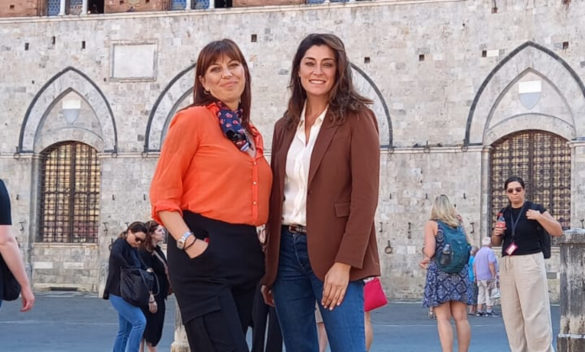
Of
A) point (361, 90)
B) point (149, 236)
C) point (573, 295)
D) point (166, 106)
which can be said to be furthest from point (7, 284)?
point (166, 106)

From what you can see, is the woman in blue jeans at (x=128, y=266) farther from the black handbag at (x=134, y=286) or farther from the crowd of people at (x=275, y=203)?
the crowd of people at (x=275, y=203)

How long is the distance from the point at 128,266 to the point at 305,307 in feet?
17.2

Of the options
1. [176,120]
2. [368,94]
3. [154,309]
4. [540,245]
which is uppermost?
[368,94]

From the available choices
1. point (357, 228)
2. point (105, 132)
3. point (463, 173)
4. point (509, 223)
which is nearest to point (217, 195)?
point (357, 228)

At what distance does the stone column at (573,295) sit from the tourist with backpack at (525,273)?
74 centimetres

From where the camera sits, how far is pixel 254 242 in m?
4.31

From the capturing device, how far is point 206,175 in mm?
4273

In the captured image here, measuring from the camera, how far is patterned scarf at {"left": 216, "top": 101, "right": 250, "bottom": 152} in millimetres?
4320

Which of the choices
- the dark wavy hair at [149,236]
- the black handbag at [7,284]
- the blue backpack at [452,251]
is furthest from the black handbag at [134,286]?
the black handbag at [7,284]

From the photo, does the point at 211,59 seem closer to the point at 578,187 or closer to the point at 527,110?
the point at 578,187

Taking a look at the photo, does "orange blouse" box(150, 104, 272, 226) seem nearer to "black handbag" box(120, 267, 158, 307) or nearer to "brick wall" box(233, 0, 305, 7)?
"black handbag" box(120, 267, 158, 307)

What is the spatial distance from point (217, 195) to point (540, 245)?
17.3 feet

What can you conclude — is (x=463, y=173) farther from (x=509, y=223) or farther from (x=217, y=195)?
(x=217, y=195)

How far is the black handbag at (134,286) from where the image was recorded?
9305 millimetres
